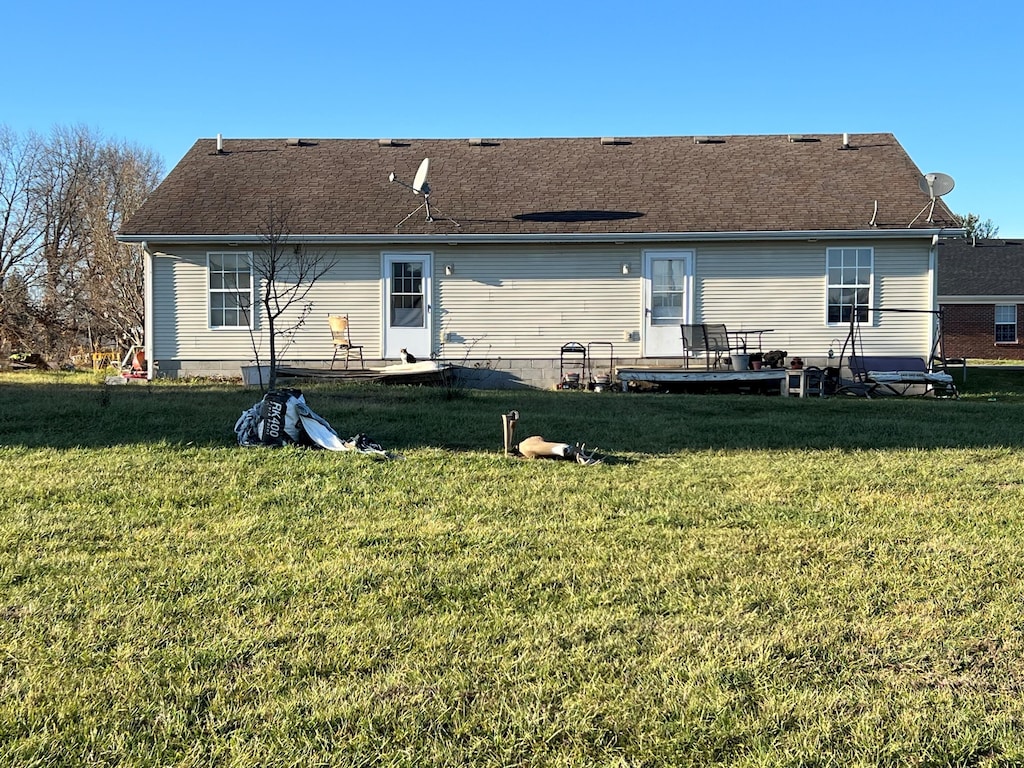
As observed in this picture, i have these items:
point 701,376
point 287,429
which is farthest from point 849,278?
point 287,429

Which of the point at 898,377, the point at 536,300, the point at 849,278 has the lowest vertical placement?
the point at 898,377

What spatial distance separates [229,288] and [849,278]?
36.7ft

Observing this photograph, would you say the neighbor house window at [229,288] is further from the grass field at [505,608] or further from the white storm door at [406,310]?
the grass field at [505,608]

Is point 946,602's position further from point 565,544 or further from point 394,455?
point 394,455

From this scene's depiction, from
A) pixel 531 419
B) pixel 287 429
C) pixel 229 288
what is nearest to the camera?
pixel 287 429

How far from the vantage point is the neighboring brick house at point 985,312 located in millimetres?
32312

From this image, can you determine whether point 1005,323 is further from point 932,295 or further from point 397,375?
point 397,375

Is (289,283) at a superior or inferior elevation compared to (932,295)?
superior

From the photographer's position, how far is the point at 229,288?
15469 millimetres

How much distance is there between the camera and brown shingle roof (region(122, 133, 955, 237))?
49.8ft

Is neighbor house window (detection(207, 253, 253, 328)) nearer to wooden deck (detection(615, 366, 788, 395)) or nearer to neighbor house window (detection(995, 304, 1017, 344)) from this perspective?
wooden deck (detection(615, 366, 788, 395))

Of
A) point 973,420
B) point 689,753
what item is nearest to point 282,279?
point 973,420

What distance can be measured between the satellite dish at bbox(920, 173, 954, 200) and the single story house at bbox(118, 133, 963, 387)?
0.11 meters

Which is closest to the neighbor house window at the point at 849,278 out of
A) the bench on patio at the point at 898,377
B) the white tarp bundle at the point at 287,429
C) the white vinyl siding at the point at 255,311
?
the bench on patio at the point at 898,377
